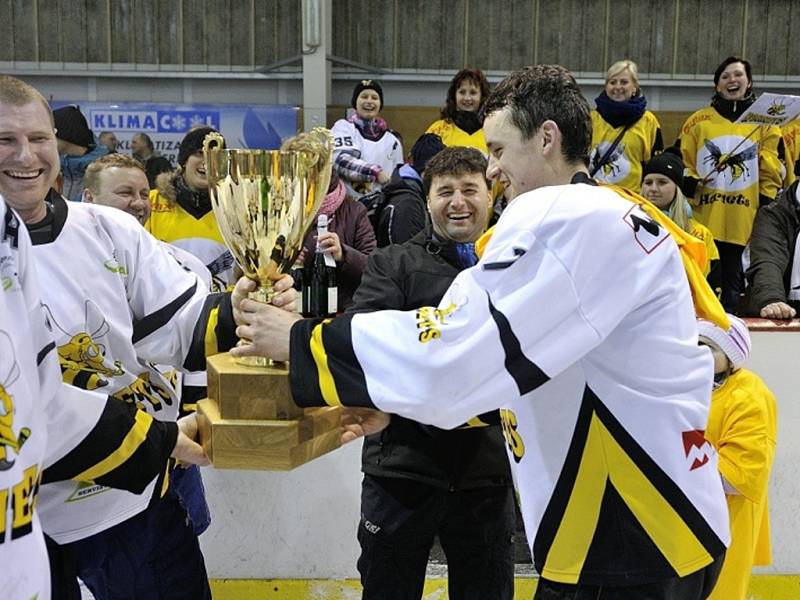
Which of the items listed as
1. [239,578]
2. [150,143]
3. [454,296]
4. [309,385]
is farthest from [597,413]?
[150,143]

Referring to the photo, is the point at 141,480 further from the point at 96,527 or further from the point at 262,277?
the point at 262,277

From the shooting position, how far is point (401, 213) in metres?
4.36

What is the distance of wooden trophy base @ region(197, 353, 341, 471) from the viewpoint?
63.1 inches

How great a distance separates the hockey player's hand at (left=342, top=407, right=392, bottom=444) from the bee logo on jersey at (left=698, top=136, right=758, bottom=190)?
3854 mm

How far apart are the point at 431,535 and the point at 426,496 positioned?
13 centimetres

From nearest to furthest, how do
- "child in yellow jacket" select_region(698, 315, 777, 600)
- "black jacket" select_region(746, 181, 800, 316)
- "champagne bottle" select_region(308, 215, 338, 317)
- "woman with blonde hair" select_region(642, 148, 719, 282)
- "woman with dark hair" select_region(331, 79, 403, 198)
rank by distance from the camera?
"child in yellow jacket" select_region(698, 315, 777, 600), "champagne bottle" select_region(308, 215, 338, 317), "black jacket" select_region(746, 181, 800, 316), "woman with blonde hair" select_region(642, 148, 719, 282), "woman with dark hair" select_region(331, 79, 403, 198)

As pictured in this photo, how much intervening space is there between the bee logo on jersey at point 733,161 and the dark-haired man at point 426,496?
10.4 ft

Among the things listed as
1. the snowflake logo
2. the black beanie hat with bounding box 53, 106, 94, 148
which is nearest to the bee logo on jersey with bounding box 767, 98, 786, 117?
the black beanie hat with bounding box 53, 106, 94, 148

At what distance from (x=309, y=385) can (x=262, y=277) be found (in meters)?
0.32

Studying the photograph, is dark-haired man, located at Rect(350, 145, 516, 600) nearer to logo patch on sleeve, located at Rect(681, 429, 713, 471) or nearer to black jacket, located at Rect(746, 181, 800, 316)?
logo patch on sleeve, located at Rect(681, 429, 713, 471)

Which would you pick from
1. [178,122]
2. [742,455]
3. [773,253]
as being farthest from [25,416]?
[178,122]

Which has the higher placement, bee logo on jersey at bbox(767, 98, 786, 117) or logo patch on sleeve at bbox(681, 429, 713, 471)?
bee logo on jersey at bbox(767, 98, 786, 117)

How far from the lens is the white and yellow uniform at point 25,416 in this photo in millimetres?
1198

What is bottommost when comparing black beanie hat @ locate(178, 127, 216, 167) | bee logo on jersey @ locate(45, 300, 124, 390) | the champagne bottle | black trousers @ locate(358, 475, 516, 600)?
black trousers @ locate(358, 475, 516, 600)
